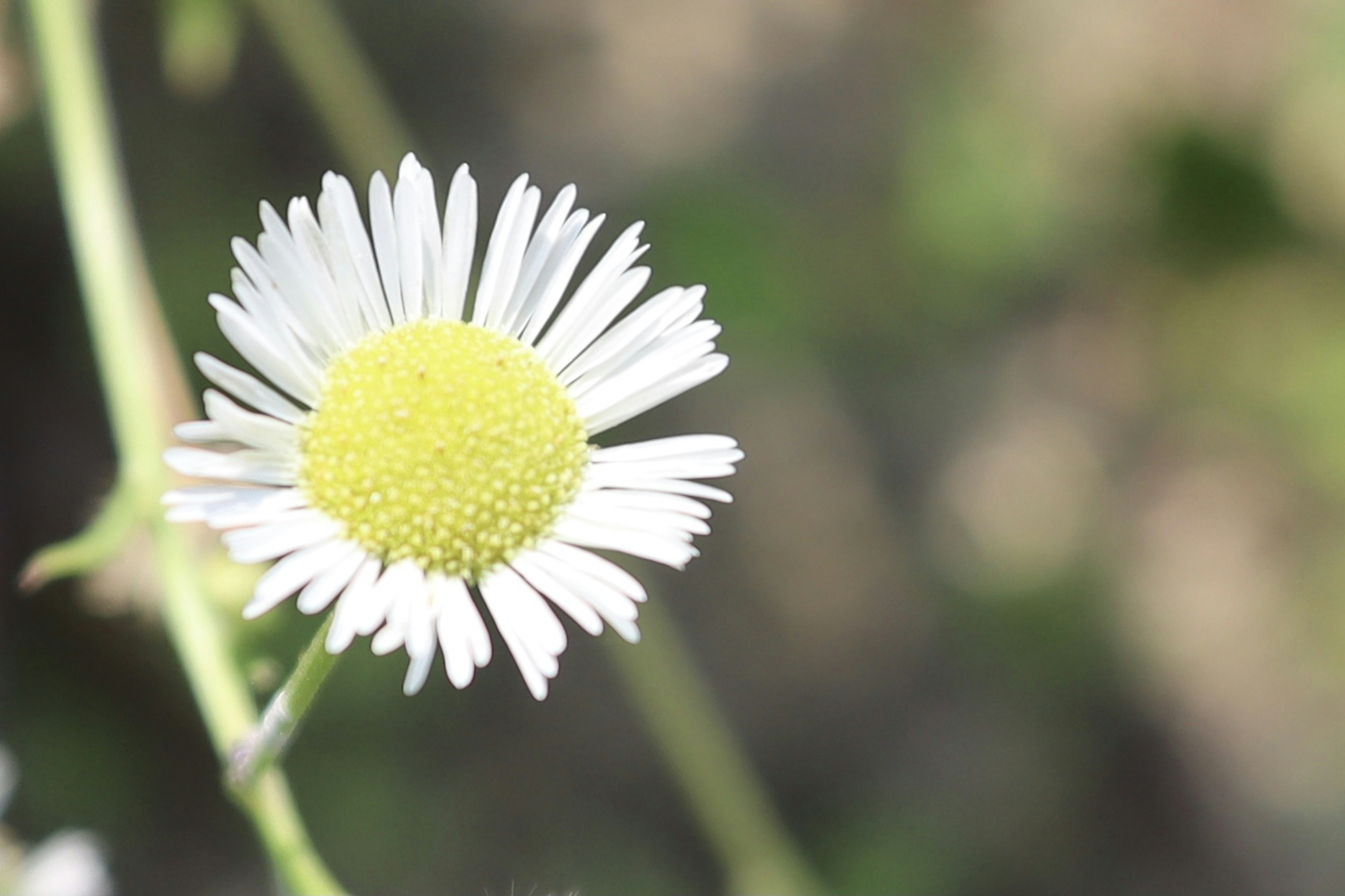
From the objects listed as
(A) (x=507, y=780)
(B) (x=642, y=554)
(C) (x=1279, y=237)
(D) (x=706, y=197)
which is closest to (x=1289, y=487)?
(C) (x=1279, y=237)

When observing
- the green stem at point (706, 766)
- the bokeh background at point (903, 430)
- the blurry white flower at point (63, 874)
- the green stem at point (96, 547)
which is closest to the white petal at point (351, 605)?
the green stem at point (96, 547)

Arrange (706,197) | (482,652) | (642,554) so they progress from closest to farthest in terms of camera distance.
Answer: (482,652), (642,554), (706,197)

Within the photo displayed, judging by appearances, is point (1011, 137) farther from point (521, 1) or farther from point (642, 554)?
point (642, 554)

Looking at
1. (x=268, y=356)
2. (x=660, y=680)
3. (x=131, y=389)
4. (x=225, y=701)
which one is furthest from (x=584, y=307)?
(x=660, y=680)

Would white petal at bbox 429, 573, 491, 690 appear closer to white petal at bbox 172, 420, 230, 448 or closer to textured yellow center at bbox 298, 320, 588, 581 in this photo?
textured yellow center at bbox 298, 320, 588, 581

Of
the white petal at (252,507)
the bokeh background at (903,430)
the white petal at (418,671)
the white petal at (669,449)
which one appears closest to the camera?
the white petal at (418,671)

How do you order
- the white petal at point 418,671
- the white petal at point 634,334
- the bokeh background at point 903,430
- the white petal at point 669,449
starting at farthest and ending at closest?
the bokeh background at point 903,430 → the white petal at point 634,334 → the white petal at point 669,449 → the white petal at point 418,671

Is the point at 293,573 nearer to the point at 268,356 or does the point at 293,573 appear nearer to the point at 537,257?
the point at 268,356

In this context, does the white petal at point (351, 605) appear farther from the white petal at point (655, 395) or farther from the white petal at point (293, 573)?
the white petal at point (655, 395)
